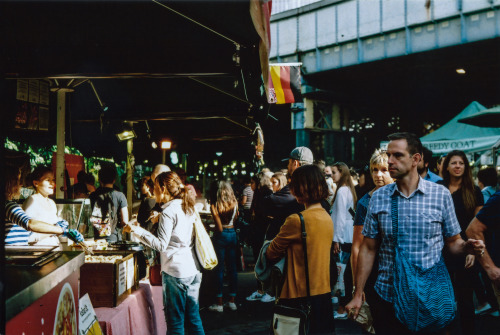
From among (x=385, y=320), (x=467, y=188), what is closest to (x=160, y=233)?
(x=385, y=320)

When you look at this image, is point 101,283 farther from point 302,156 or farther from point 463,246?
point 463,246

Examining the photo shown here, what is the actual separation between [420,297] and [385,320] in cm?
34

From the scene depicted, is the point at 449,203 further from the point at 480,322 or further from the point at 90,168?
the point at 90,168

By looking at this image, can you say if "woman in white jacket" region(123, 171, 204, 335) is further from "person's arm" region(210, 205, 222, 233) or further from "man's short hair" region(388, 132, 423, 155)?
"person's arm" region(210, 205, 222, 233)

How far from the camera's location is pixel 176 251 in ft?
15.1

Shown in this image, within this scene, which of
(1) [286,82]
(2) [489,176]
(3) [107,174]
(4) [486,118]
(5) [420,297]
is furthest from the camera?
(1) [286,82]

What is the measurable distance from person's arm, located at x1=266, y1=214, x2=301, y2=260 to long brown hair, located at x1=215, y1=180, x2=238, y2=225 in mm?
3962

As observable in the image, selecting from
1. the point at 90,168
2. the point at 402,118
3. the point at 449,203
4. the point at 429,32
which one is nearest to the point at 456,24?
the point at 429,32

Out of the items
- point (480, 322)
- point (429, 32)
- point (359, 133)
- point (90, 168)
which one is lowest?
point (480, 322)

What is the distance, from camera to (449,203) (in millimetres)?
3385

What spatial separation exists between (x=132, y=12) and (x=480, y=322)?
6007mm

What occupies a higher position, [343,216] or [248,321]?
[343,216]

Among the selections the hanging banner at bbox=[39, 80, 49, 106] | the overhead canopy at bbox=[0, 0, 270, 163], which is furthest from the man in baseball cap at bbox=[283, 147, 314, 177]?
the hanging banner at bbox=[39, 80, 49, 106]

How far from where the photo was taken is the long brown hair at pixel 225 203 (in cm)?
756
